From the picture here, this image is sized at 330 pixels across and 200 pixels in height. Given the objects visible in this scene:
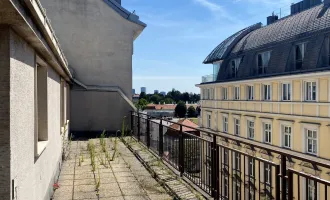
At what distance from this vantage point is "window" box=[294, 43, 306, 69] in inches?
969

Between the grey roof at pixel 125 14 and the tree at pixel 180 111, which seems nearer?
the grey roof at pixel 125 14

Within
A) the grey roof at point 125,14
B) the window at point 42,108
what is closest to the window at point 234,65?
the grey roof at point 125,14

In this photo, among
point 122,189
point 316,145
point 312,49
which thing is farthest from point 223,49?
point 122,189

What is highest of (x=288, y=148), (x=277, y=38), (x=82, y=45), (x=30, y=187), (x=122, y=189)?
(x=277, y=38)

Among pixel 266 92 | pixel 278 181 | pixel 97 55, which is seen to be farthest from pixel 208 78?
pixel 278 181

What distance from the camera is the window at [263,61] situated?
29159mm

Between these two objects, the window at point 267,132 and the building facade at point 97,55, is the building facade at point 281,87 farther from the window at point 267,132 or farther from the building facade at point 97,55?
the building facade at point 97,55

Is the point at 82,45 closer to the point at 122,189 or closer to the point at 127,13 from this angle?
the point at 127,13

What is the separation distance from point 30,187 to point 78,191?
1986mm

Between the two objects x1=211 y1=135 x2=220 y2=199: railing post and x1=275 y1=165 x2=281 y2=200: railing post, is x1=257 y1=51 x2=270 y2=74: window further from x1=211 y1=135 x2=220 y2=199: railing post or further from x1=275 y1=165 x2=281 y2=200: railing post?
x1=275 y1=165 x2=281 y2=200: railing post

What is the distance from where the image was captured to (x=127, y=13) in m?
14.4

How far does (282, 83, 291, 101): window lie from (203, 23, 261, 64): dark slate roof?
38.0 feet

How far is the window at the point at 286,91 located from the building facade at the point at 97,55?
53.4 ft

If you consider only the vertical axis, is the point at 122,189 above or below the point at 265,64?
below
